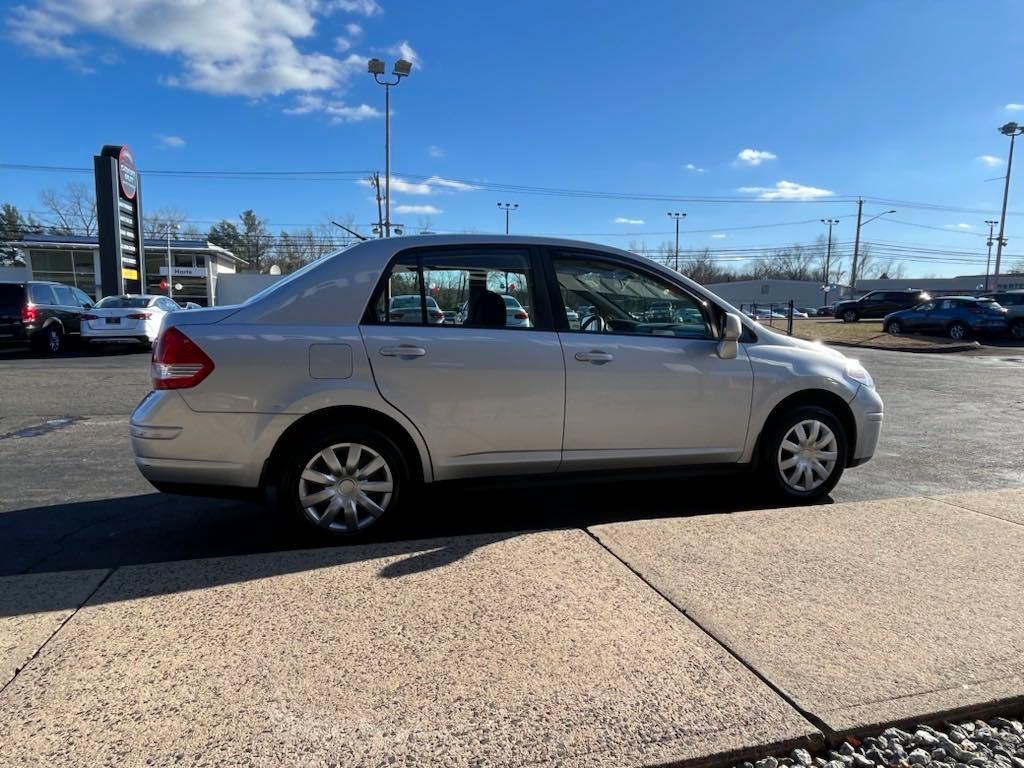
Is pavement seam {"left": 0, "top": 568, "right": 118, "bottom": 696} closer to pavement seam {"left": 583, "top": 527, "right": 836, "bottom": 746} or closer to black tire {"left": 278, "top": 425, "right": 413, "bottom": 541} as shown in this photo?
black tire {"left": 278, "top": 425, "right": 413, "bottom": 541}

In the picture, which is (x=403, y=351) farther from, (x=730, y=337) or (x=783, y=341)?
(x=783, y=341)

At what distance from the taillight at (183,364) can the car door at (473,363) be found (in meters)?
0.84

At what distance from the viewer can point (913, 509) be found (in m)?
4.37

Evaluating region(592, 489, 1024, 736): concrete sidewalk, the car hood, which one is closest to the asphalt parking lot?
region(592, 489, 1024, 736): concrete sidewalk

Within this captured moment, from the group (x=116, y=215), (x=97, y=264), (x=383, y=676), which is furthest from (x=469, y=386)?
(x=97, y=264)

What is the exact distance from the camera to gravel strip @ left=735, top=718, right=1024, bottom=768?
2.12 metres

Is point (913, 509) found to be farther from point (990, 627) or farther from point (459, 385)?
point (459, 385)

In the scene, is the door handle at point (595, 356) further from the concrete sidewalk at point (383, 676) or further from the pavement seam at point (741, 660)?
the concrete sidewalk at point (383, 676)

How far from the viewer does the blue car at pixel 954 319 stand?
24.0 metres

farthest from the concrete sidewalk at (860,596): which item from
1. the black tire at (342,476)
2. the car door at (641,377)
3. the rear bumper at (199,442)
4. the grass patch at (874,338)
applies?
the grass patch at (874,338)

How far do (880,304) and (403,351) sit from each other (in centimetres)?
4204

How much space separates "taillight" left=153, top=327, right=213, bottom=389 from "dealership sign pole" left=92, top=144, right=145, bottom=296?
21.7 meters

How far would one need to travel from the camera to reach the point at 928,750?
219 centimetres

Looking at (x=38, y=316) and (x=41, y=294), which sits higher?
(x=41, y=294)
